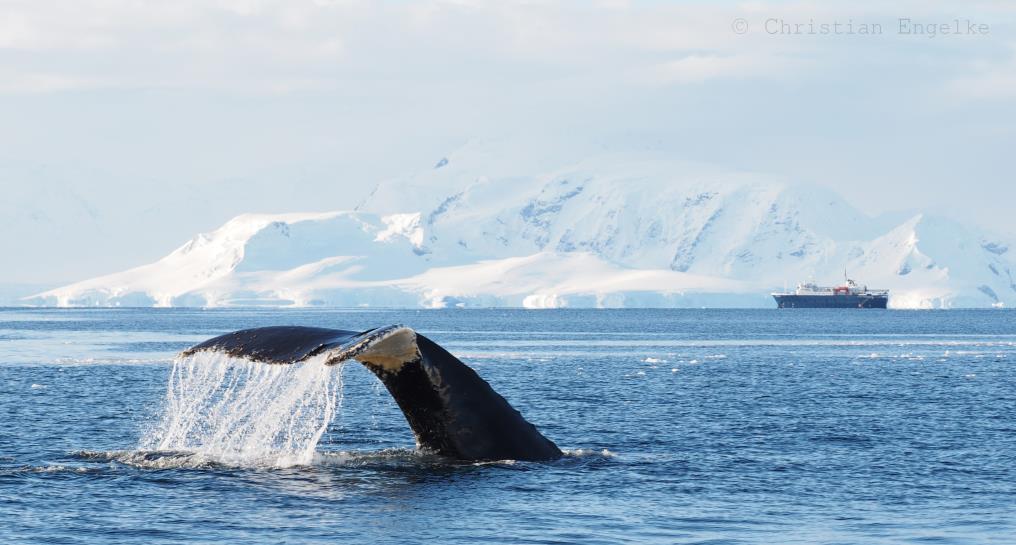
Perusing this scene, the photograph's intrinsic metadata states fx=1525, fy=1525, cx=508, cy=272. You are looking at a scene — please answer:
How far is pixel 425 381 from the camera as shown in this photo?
19.2 meters

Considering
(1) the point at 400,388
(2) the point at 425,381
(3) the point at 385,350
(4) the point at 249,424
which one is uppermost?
(3) the point at 385,350

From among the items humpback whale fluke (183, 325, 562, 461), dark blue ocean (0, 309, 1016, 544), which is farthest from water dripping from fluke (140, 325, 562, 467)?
dark blue ocean (0, 309, 1016, 544)

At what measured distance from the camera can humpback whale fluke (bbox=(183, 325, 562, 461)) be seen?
1748 centimetres

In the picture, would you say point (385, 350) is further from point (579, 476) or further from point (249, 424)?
point (249, 424)

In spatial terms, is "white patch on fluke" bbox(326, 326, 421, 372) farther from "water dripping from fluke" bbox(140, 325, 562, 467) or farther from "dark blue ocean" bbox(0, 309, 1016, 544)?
"dark blue ocean" bbox(0, 309, 1016, 544)

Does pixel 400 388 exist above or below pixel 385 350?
below

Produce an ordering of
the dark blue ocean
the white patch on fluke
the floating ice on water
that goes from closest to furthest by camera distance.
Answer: the white patch on fluke → the dark blue ocean → the floating ice on water

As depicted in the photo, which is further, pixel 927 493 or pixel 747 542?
pixel 927 493

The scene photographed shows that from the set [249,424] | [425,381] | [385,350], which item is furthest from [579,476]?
[249,424]

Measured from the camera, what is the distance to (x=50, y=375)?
48.7 meters

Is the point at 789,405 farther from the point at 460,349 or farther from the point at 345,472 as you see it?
the point at 460,349

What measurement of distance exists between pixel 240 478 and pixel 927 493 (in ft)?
30.3

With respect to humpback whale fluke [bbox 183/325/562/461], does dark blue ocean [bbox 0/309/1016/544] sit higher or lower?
lower

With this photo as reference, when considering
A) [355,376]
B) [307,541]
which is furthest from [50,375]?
[307,541]
